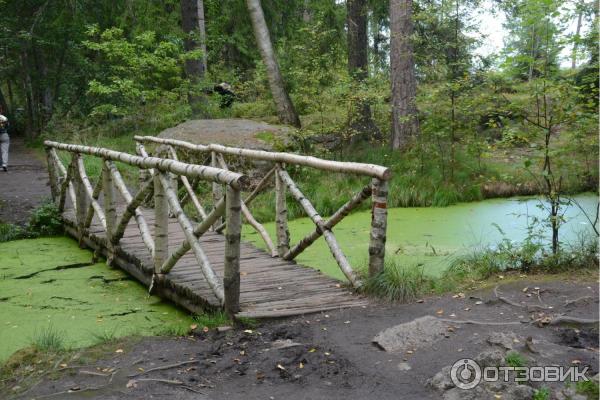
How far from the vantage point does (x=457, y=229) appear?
7703 millimetres

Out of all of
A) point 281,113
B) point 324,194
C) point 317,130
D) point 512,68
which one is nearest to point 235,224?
point 512,68

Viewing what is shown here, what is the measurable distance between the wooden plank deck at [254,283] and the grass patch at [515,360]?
1.55 metres

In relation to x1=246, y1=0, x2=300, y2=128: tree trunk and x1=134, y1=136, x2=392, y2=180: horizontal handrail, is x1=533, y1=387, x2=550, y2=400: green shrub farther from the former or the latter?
x1=246, y1=0, x2=300, y2=128: tree trunk

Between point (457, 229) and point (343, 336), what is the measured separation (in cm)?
425

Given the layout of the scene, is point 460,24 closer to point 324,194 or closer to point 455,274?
point 324,194

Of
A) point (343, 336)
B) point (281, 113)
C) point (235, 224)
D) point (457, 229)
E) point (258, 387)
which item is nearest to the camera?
point (258, 387)

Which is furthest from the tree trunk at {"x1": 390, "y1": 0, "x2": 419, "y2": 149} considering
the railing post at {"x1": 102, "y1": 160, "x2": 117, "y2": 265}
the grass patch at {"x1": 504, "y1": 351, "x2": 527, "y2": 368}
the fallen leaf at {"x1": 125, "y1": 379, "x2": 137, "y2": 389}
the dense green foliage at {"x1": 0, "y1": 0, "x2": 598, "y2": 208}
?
the fallen leaf at {"x1": 125, "y1": 379, "x2": 137, "y2": 389}

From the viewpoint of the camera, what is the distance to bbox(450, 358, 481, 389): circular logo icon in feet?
9.50

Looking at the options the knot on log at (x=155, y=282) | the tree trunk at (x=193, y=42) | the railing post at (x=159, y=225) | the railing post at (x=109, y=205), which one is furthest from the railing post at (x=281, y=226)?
the tree trunk at (x=193, y=42)

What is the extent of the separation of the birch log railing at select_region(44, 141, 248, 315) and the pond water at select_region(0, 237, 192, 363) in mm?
348

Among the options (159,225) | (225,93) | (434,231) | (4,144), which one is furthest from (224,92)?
(159,225)

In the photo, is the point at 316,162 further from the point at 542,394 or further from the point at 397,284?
the point at 542,394

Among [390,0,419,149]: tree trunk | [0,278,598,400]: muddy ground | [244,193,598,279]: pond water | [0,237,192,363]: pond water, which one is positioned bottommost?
[0,237,192,363]: pond water

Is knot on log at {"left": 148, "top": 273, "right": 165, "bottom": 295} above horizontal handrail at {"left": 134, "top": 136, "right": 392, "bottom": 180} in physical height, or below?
below
